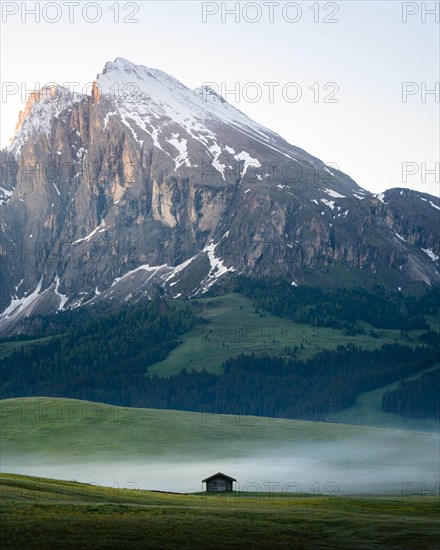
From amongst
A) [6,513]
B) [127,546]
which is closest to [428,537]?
[127,546]

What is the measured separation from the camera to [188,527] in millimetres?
78312

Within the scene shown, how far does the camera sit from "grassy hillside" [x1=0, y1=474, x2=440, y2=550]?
70.9 metres

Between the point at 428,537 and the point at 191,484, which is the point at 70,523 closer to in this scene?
the point at 428,537

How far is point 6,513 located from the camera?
78312mm

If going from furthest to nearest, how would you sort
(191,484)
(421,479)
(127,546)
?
(421,479), (191,484), (127,546)

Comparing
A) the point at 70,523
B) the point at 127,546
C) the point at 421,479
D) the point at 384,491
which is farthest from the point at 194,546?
the point at 421,479

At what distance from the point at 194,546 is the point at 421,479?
399ft

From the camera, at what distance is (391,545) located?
74812mm

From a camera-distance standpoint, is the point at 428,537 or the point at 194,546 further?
the point at 428,537

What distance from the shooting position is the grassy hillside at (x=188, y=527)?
70.9 meters

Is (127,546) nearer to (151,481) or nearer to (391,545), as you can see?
(391,545)

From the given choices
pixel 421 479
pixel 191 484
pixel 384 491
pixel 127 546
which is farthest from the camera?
pixel 421 479

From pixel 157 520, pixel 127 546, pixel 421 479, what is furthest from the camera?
pixel 421 479

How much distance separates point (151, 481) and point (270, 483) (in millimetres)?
20537
